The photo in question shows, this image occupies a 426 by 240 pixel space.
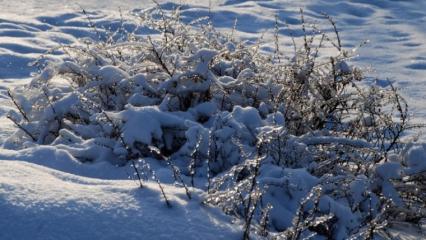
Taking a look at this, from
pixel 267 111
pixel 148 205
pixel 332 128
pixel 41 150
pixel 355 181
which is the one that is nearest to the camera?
pixel 148 205

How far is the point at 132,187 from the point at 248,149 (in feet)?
3.04

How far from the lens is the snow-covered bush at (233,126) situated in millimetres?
2977

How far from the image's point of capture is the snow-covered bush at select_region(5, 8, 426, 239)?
9.77ft

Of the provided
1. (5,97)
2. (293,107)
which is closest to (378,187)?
(293,107)

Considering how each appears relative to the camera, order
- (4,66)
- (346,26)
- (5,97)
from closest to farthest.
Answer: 1. (5,97)
2. (4,66)
3. (346,26)

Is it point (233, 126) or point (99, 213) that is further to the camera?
point (233, 126)

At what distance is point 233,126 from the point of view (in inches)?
129

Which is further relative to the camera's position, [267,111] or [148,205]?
[267,111]

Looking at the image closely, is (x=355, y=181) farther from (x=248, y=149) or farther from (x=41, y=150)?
(x=41, y=150)

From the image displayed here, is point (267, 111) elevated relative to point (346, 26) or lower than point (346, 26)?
elevated

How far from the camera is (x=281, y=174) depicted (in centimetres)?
299

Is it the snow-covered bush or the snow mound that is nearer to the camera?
the snow mound

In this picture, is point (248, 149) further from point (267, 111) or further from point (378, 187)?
point (378, 187)

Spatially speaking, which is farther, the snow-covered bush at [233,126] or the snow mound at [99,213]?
the snow-covered bush at [233,126]
